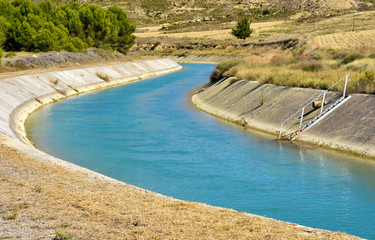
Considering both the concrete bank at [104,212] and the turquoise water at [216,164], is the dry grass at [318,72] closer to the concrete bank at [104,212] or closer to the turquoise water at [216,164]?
the turquoise water at [216,164]

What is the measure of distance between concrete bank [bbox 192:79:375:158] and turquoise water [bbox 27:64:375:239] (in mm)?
1206

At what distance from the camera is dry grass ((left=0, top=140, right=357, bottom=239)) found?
9.77m

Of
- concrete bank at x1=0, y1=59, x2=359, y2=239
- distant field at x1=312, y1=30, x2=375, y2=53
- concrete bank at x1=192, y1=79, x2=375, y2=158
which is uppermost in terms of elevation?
concrete bank at x1=0, y1=59, x2=359, y2=239

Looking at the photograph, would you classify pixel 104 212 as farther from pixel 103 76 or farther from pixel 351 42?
pixel 351 42

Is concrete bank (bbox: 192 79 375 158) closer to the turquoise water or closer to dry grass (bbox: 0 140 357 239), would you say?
the turquoise water

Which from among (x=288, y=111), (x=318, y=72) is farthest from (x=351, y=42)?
(x=288, y=111)

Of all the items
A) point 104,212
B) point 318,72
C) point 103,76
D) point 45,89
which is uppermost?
point 104,212

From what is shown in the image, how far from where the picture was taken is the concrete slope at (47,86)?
3238 centimetres

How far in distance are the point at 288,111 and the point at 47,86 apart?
27755 mm

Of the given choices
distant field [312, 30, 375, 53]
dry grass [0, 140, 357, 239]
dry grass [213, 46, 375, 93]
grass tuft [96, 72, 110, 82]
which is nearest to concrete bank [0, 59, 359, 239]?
dry grass [0, 140, 357, 239]

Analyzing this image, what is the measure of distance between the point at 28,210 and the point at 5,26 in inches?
2401

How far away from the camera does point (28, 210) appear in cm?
A: 1134

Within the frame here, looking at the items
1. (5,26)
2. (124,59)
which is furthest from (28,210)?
(124,59)

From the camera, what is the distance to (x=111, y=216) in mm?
10977
